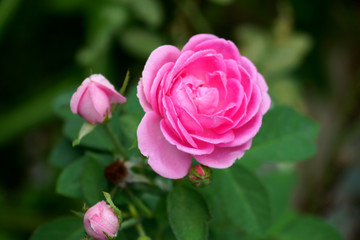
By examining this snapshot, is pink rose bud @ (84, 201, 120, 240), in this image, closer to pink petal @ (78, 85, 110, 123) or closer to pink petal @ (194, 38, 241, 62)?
pink petal @ (78, 85, 110, 123)

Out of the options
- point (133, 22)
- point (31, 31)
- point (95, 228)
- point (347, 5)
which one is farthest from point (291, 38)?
point (95, 228)

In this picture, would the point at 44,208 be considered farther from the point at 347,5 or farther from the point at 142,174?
the point at 347,5

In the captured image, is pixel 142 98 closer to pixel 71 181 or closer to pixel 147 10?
pixel 71 181

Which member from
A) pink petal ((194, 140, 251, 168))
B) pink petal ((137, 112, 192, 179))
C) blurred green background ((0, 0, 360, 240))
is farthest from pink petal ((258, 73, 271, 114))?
blurred green background ((0, 0, 360, 240))

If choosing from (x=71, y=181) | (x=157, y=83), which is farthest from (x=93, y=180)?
(x=157, y=83)

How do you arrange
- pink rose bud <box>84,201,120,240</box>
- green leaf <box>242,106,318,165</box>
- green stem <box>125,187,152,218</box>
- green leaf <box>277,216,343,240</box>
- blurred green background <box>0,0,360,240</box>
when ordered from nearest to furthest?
1. pink rose bud <box>84,201,120,240</box>
2. green stem <box>125,187,152,218</box>
3. green leaf <box>242,106,318,165</box>
4. green leaf <box>277,216,343,240</box>
5. blurred green background <box>0,0,360,240</box>

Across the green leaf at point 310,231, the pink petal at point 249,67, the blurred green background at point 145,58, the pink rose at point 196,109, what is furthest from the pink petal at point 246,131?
the blurred green background at point 145,58
